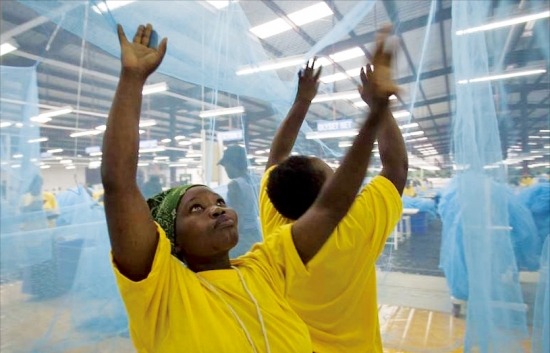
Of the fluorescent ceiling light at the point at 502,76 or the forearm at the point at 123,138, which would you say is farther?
the fluorescent ceiling light at the point at 502,76

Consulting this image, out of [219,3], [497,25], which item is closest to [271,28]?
[219,3]

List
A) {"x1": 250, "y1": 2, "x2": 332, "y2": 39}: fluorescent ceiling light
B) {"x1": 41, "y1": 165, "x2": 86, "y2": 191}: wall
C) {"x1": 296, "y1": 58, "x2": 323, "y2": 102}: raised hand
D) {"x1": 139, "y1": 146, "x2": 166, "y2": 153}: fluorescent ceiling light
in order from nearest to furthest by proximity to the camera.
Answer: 1. {"x1": 296, "y1": 58, "x2": 323, "y2": 102}: raised hand
2. {"x1": 250, "y1": 2, "x2": 332, "y2": 39}: fluorescent ceiling light
3. {"x1": 139, "y1": 146, "x2": 166, "y2": 153}: fluorescent ceiling light
4. {"x1": 41, "y1": 165, "x2": 86, "y2": 191}: wall

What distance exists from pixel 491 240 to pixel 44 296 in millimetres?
2500

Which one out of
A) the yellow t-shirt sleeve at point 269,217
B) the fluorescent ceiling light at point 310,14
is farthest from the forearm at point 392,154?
the fluorescent ceiling light at point 310,14

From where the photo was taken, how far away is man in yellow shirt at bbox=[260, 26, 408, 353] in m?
0.71

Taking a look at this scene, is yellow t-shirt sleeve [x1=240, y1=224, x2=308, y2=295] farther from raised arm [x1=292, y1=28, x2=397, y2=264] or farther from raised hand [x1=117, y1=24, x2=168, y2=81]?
raised hand [x1=117, y1=24, x2=168, y2=81]

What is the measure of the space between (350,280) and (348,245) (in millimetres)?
87

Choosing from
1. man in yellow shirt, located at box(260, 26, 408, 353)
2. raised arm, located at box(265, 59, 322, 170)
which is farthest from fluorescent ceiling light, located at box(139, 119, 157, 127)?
man in yellow shirt, located at box(260, 26, 408, 353)

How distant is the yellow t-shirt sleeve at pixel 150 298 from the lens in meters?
0.52

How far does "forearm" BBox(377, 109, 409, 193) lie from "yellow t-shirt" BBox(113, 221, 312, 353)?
397 mm

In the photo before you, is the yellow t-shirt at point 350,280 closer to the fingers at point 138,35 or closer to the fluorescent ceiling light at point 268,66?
the fingers at point 138,35

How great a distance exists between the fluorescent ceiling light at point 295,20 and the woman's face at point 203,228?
130 cm

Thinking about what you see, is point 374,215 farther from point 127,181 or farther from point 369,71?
point 127,181

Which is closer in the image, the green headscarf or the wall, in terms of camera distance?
the green headscarf
